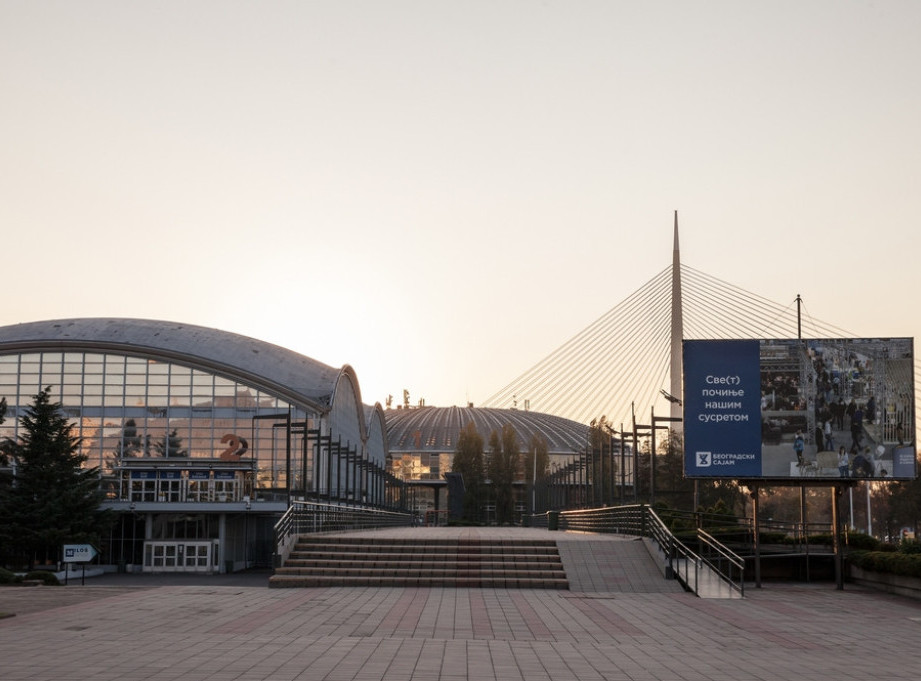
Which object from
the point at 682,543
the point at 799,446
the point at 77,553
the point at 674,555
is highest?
the point at 799,446

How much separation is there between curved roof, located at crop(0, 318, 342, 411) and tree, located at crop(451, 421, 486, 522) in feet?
137

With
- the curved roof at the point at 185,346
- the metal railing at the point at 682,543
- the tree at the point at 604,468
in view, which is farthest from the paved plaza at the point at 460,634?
the curved roof at the point at 185,346

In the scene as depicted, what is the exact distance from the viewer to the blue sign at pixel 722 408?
953 inches

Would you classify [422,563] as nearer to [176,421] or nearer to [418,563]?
[418,563]

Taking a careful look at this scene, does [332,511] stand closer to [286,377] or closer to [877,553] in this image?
[877,553]

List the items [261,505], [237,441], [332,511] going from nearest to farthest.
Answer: [332,511] → [261,505] → [237,441]

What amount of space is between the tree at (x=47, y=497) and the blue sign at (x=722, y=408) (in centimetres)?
3888

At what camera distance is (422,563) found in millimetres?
24516

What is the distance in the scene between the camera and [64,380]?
6881 cm

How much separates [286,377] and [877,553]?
5349cm

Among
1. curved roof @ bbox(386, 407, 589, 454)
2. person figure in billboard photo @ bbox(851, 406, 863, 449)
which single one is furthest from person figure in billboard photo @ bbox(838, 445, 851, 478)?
curved roof @ bbox(386, 407, 589, 454)

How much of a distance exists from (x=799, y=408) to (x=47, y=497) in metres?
42.9

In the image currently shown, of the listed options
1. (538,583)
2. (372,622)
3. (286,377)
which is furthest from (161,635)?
(286,377)

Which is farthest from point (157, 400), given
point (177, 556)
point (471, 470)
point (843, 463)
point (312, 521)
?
point (843, 463)
